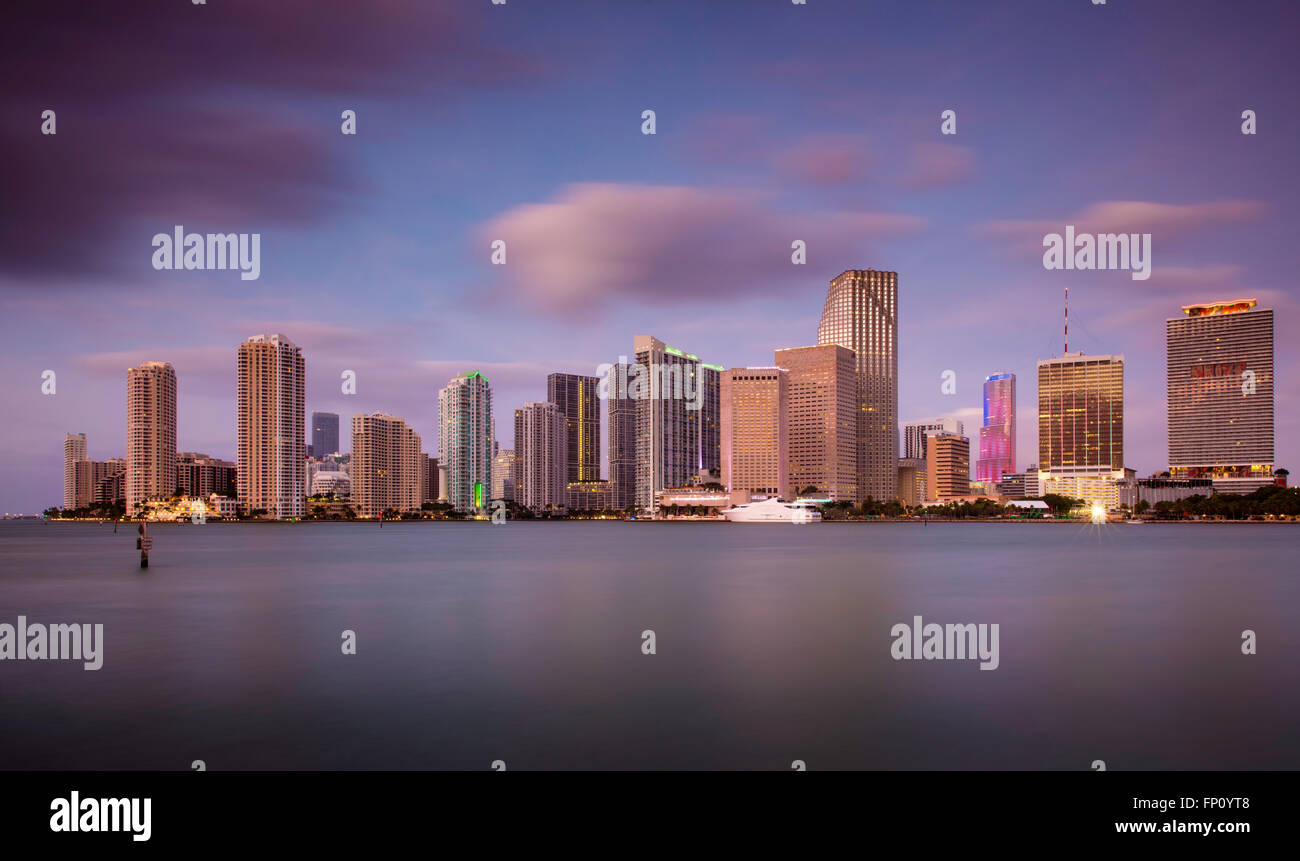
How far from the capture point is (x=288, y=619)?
43.6m

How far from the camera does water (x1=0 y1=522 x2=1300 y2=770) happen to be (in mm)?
20125

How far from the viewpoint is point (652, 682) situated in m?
27.9

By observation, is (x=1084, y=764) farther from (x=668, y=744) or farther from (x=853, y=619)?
(x=853, y=619)

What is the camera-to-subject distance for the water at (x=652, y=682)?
20125mm

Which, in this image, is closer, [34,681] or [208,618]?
[34,681]
